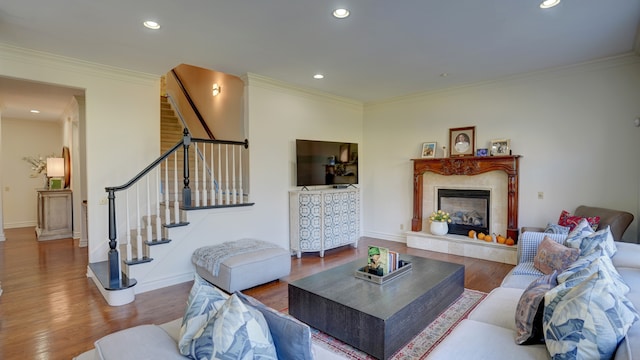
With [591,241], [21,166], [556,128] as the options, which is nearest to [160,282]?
[591,241]

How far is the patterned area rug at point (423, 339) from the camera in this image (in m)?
2.47

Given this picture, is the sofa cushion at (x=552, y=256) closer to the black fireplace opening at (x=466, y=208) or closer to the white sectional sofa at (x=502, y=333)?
the white sectional sofa at (x=502, y=333)

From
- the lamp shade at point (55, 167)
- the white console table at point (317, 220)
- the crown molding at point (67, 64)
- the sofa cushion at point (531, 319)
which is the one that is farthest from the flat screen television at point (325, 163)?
the lamp shade at point (55, 167)

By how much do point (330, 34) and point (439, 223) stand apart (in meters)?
3.61

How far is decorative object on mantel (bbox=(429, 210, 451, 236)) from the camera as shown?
5.47 metres

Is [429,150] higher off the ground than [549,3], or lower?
lower

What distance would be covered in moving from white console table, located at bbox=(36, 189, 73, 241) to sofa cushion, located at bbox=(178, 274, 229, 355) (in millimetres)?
6985

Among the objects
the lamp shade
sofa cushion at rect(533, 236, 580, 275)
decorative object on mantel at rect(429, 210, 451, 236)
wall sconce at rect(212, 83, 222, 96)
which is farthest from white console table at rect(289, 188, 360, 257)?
the lamp shade

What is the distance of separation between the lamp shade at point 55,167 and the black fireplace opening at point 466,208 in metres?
7.85

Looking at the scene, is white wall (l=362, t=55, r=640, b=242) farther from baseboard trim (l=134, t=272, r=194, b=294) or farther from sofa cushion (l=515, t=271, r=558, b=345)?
baseboard trim (l=134, t=272, r=194, b=294)

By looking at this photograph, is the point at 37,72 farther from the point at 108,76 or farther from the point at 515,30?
the point at 515,30

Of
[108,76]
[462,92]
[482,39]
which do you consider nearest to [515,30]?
[482,39]

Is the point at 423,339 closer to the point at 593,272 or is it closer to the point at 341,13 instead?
the point at 593,272

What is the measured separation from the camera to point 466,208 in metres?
5.58
